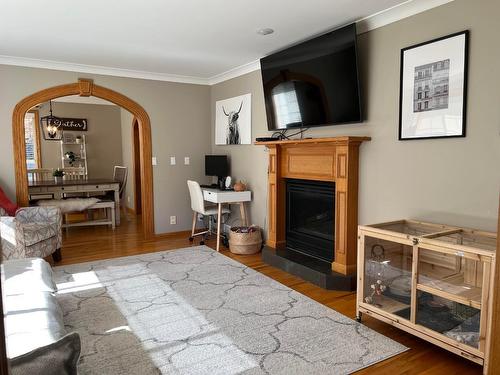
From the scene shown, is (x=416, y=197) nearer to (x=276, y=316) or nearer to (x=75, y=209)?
(x=276, y=316)

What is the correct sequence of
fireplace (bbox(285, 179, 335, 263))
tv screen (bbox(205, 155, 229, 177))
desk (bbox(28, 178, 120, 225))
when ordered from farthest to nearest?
desk (bbox(28, 178, 120, 225)) < tv screen (bbox(205, 155, 229, 177)) < fireplace (bbox(285, 179, 335, 263))

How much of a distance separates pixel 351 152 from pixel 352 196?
1.33 feet

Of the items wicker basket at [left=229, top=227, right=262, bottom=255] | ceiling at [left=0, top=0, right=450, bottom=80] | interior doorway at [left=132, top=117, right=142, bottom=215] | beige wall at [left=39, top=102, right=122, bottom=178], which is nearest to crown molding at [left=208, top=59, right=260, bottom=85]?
ceiling at [left=0, top=0, right=450, bottom=80]

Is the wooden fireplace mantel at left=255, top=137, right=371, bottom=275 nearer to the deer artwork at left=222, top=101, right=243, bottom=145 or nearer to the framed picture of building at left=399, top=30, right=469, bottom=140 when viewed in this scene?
the framed picture of building at left=399, top=30, right=469, bottom=140

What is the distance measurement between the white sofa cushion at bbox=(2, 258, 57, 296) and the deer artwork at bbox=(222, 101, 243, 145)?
300 cm

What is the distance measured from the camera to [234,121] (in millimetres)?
5227

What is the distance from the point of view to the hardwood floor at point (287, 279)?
2.17 m

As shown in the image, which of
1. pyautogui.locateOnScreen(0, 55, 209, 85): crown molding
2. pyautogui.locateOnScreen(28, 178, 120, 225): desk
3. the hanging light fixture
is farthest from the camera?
the hanging light fixture

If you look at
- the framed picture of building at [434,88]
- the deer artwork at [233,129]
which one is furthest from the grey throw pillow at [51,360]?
the deer artwork at [233,129]

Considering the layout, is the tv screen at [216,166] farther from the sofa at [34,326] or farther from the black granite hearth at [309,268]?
the sofa at [34,326]

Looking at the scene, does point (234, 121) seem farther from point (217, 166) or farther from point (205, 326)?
point (205, 326)

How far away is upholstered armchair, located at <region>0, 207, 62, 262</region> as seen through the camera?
357 cm


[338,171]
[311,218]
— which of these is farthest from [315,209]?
[338,171]

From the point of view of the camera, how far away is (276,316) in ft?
9.29
